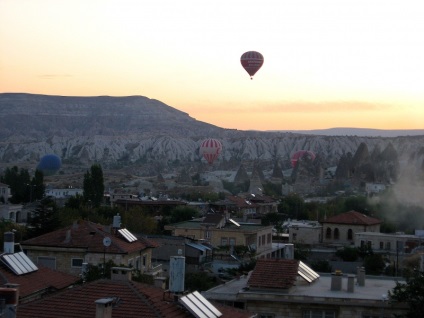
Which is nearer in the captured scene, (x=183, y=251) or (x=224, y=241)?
(x=183, y=251)

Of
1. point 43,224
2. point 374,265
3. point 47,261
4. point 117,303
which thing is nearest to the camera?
point 117,303

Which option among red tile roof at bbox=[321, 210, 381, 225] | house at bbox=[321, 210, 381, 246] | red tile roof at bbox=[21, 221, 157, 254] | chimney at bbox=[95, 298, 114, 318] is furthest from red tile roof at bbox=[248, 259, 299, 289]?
red tile roof at bbox=[321, 210, 381, 225]

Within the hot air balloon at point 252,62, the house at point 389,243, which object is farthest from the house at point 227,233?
the hot air balloon at point 252,62

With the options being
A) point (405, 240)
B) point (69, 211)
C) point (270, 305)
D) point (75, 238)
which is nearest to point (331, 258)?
point (405, 240)

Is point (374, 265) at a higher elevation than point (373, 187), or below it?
below

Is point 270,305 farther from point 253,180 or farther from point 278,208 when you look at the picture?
point 253,180

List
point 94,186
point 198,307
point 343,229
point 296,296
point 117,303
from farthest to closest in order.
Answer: point 94,186
point 343,229
point 296,296
point 198,307
point 117,303

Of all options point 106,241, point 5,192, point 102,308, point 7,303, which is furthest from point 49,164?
point 7,303

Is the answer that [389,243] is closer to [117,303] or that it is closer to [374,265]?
[374,265]
